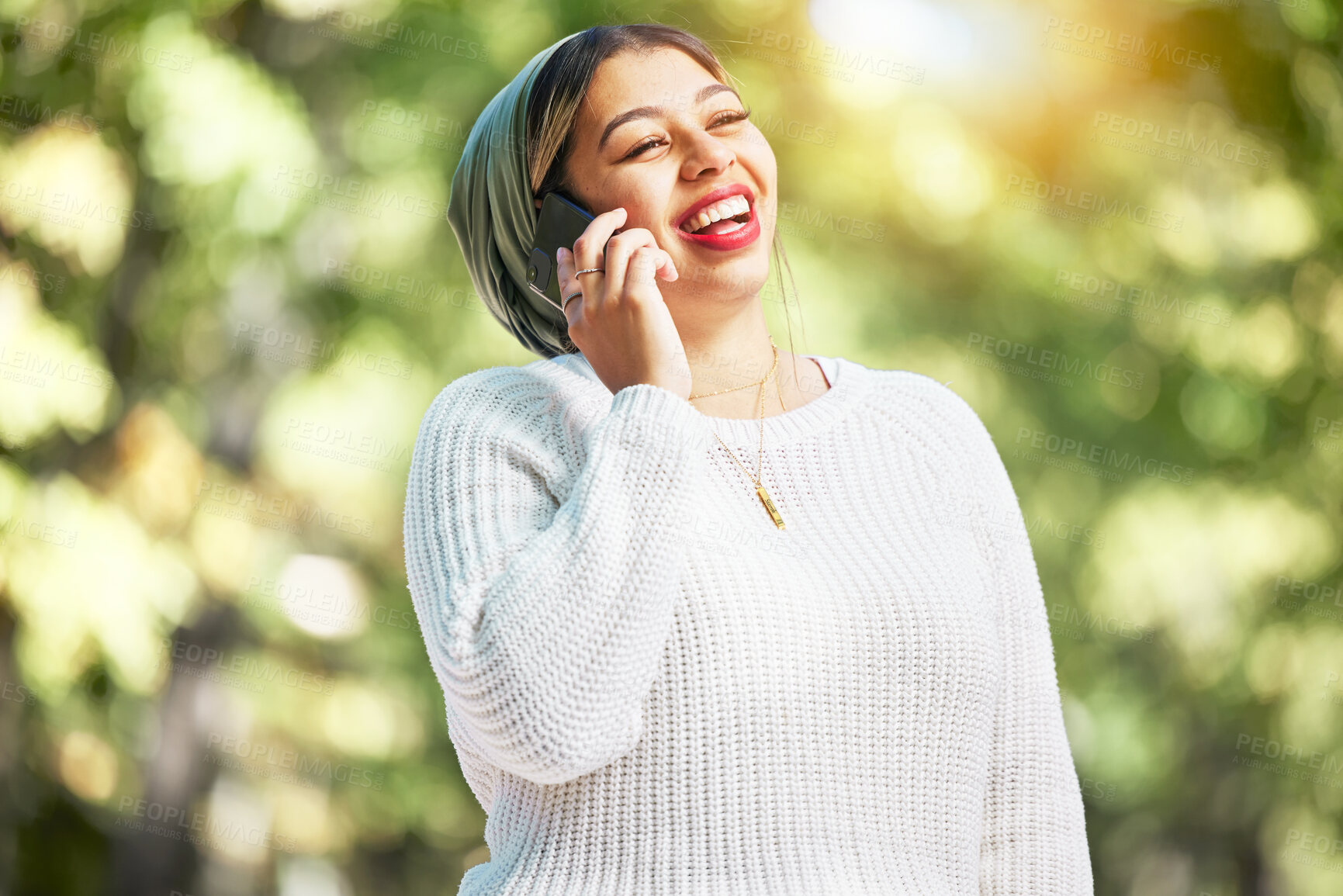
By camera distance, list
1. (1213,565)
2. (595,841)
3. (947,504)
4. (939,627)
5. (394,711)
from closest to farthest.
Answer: (595,841) < (939,627) < (947,504) < (1213,565) < (394,711)

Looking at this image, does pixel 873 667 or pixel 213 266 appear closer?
pixel 873 667

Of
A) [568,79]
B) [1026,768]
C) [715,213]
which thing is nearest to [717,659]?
[1026,768]

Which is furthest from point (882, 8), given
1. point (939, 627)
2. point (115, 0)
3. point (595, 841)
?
point (595, 841)

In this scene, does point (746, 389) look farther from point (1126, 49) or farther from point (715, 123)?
point (1126, 49)

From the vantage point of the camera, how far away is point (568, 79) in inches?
60.5

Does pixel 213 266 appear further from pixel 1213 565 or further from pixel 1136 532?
pixel 1213 565

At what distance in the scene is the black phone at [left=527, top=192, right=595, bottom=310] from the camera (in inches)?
59.4

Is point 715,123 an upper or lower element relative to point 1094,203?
upper

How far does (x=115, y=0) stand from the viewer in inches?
160

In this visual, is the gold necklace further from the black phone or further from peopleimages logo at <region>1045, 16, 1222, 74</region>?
peopleimages logo at <region>1045, 16, 1222, 74</region>

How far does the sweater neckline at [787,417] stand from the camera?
1.51 meters

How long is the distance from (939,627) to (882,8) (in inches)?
135

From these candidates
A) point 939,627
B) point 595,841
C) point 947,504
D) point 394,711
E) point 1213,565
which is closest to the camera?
point 595,841

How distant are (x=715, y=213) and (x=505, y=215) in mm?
375
